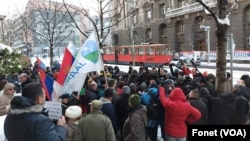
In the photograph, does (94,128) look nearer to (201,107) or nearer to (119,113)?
(119,113)

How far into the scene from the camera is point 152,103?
23.6 ft

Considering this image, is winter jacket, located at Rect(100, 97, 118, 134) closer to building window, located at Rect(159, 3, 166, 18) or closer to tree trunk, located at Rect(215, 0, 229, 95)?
A: tree trunk, located at Rect(215, 0, 229, 95)

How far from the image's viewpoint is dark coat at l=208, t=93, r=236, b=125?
254 inches

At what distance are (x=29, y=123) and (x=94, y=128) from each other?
5.22ft

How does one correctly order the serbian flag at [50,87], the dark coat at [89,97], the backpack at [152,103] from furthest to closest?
1. the dark coat at [89,97]
2. the backpack at [152,103]
3. the serbian flag at [50,87]

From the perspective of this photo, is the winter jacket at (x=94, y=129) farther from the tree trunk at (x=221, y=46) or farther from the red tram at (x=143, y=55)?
the red tram at (x=143, y=55)

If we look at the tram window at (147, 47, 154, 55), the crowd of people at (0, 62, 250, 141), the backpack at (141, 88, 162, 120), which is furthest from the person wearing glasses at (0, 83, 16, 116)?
the tram window at (147, 47, 154, 55)

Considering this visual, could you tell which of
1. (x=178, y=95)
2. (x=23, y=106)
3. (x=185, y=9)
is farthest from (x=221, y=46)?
(x=185, y=9)

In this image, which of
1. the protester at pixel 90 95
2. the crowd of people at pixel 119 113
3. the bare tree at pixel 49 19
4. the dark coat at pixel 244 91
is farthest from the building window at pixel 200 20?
the protester at pixel 90 95

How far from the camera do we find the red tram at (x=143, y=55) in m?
38.4

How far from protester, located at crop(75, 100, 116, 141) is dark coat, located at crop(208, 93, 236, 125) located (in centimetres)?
235

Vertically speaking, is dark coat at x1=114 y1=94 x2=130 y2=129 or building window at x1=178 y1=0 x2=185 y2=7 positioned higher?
Answer: building window at x1=178 y1=0 x2=185 y2=7

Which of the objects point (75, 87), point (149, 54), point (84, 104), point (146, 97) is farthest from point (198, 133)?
point (149, 54)

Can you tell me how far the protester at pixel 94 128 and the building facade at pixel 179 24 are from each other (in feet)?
108
